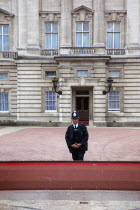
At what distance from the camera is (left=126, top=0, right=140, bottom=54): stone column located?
2397 cm

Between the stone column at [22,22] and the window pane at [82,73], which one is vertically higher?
the stone column at [22,22]

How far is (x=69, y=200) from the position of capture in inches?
184

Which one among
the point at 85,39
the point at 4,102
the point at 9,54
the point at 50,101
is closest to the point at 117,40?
the point at 85,39

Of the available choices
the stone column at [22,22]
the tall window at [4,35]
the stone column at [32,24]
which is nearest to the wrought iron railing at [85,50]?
the stone column at [32,24]

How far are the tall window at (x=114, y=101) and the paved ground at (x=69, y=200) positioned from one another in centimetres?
1994

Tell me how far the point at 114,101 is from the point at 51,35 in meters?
9.14

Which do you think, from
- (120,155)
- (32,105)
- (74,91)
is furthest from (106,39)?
(120,155)

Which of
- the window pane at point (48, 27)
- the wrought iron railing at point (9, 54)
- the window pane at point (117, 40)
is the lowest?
the wrought iron railing at point (9, 54)

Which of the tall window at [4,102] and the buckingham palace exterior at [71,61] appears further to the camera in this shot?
the tall window at [4,102]

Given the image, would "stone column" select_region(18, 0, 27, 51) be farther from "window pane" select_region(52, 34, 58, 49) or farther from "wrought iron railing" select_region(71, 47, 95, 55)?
"wrought iron railing" select_region(71, 47, 95, 55)

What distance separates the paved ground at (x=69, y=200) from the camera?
4.43m

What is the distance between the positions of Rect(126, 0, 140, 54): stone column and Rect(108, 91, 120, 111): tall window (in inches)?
168

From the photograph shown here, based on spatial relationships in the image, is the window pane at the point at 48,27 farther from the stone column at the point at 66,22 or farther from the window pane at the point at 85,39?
the window pane at the point at 85,39

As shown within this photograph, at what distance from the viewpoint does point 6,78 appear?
2545 cm
